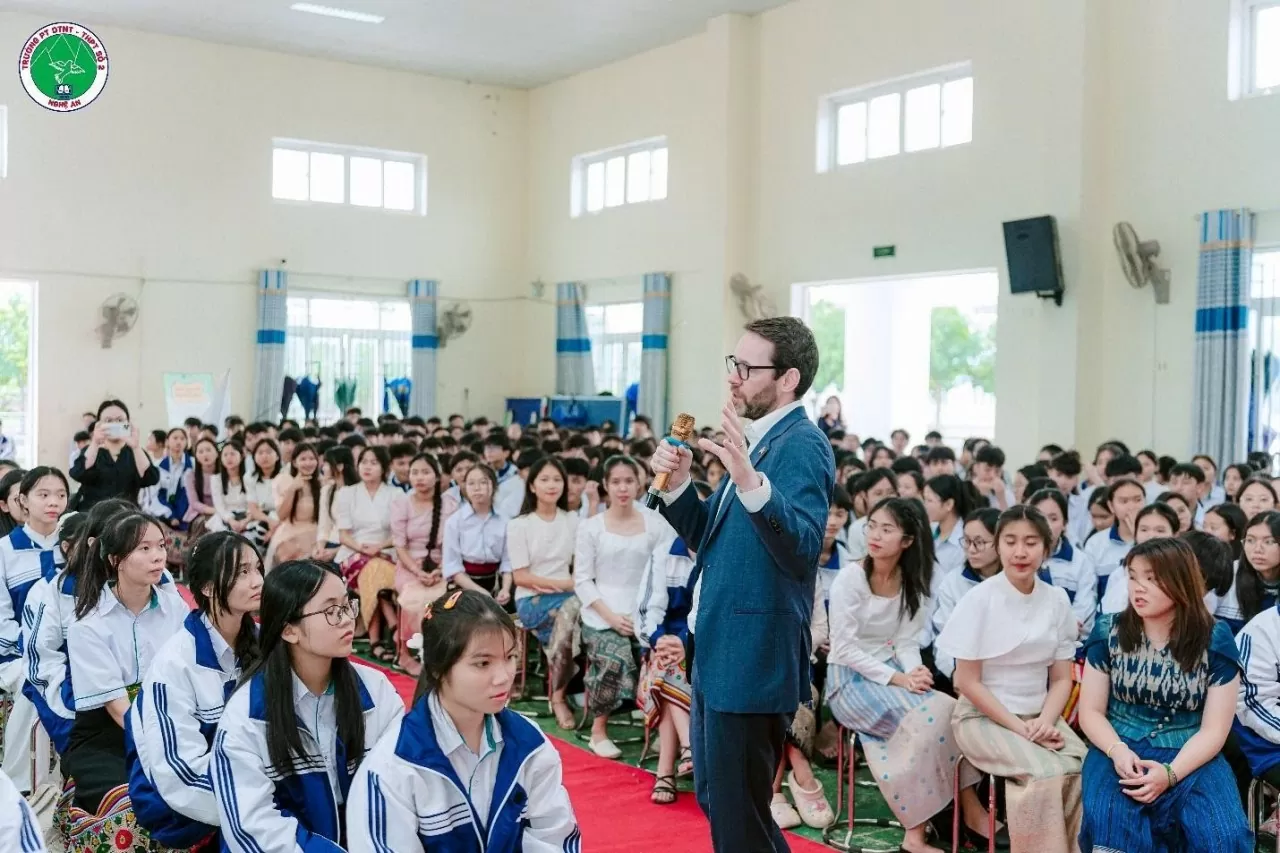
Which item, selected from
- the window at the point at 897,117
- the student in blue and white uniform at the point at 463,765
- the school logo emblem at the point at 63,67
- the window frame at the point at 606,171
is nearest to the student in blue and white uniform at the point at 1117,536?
the student in blue and white uniform at the point at 463,765

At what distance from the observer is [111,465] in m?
6.92

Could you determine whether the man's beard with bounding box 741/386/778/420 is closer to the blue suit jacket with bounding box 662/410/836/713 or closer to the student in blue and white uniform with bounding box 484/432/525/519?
the blue suit jacket with bounding box 662/410/836/713

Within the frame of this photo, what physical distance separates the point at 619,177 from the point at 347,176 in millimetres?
3229

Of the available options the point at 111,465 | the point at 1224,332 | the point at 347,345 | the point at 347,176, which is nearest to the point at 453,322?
the point at 347,345

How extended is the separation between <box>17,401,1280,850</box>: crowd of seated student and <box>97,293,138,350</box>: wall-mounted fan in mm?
7673

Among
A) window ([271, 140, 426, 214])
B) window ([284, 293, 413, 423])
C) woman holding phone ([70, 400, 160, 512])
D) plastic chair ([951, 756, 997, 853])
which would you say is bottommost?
plastic chair ([951, 756, 997, 853])

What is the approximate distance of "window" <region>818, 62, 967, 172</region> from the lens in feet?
34.1

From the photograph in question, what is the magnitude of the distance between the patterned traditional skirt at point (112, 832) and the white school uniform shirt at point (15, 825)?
897 mm

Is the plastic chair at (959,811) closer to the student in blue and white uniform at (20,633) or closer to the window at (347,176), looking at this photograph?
the student in blue and white uniform at (20,633)


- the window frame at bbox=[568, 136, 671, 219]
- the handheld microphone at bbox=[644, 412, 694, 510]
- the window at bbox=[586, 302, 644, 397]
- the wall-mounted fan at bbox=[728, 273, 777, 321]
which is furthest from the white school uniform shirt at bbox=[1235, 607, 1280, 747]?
the window at bbox=[586, 302, 644, 397]

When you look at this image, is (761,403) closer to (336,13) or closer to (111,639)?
(111,639)

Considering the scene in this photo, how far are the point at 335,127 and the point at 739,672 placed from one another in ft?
42.0

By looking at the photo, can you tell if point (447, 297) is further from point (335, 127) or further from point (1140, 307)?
point (1140, 307)

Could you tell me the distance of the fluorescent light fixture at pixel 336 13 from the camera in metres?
12.0
